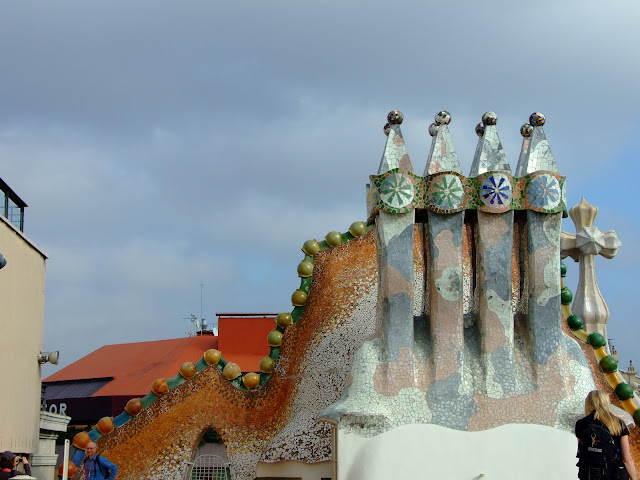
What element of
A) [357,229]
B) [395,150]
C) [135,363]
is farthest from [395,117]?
[135,363]

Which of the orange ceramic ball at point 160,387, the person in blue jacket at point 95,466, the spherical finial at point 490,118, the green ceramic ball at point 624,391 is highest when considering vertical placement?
the spherical finial at point 490,118

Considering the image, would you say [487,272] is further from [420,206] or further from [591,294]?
[591,294]

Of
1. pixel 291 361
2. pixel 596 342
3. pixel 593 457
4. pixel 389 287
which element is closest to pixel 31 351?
pixel 291 361

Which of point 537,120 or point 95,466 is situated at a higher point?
point 537,120

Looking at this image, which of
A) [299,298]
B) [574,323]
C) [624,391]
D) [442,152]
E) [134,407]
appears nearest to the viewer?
[442,152]

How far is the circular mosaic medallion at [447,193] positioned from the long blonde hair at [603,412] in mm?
4431

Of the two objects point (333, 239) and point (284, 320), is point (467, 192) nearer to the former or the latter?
point (333, 239)

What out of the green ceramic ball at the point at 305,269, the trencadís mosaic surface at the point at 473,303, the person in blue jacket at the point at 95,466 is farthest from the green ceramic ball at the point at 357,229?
the person in blue jacket at the point at 95,466

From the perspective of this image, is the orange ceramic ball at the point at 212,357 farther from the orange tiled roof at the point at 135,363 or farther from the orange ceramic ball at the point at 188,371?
the orange tiled roof at the point at 135,363

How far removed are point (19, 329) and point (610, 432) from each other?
9021 millimetres

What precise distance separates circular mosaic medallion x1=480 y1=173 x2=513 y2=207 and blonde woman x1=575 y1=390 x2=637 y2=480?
14.7ft

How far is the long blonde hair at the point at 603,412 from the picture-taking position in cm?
560

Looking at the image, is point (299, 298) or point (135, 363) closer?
point (299, 298)

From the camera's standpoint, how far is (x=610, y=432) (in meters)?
5.60
